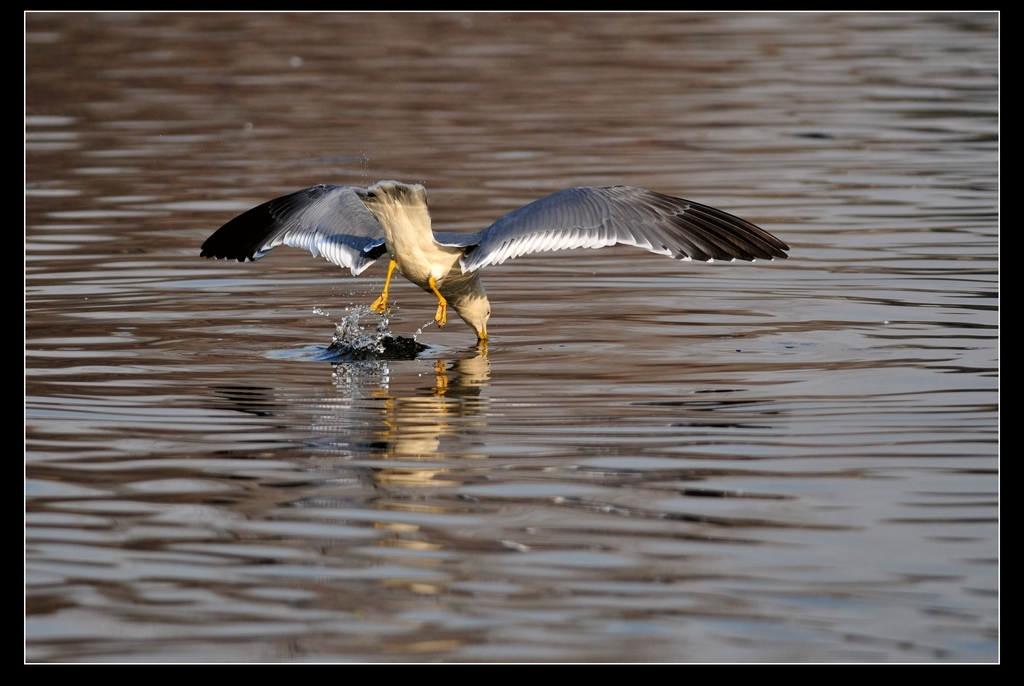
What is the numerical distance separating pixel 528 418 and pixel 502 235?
1.41 meters

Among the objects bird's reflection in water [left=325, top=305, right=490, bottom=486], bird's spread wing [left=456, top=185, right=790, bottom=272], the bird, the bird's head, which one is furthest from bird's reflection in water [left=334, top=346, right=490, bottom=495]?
the bird's head

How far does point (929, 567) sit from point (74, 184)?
12.3 metres

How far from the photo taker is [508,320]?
390 inches

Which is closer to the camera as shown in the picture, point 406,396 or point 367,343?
point 406,396

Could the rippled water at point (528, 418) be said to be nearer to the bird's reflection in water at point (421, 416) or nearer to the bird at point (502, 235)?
the bird's reflection in water at point (421, 416)

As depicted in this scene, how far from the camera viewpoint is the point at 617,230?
830 centimetres

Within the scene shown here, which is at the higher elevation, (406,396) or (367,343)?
(367,343)

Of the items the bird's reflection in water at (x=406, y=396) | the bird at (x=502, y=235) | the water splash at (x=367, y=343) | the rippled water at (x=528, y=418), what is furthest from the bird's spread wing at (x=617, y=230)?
the water splash at (x=367, y=343)

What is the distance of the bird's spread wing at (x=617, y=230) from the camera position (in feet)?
26.9

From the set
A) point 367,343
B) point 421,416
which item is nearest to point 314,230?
point 367,343

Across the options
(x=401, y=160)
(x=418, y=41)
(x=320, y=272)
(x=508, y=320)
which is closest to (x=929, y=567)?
(x=508, y=320)

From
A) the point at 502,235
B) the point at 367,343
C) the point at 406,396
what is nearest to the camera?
the point at 406,396

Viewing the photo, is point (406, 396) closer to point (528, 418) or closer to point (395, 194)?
point (528, 418)

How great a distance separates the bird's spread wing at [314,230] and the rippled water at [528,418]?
0.56 meters
